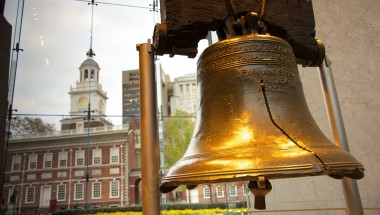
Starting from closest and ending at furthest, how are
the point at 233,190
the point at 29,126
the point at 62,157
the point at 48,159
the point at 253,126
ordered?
1. the point at 253,126
2. the point at 29,126
3. the point at 48,159
4. the point at 62,157
5. the point at 233,190

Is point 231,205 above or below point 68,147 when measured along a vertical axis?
below

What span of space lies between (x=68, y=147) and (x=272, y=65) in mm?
5749

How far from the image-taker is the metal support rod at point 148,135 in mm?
946

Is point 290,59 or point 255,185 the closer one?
point 255,185

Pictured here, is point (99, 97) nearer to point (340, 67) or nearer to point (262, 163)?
point (340, 67)

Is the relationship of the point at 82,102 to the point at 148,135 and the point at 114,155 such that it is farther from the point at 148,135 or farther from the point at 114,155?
the point at 148,135

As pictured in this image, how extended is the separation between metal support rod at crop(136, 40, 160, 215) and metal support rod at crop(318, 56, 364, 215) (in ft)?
2.71

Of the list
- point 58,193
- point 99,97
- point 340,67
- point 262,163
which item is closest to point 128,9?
point 99,97

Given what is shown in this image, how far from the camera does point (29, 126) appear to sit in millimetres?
5461

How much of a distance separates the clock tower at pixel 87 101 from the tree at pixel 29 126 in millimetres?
322

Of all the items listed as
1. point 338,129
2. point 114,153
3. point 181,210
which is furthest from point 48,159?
point 338,129

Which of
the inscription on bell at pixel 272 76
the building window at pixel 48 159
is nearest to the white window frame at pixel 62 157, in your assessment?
the building window at pixel 48 159

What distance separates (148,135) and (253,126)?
357mm

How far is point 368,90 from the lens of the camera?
2.58 meters
